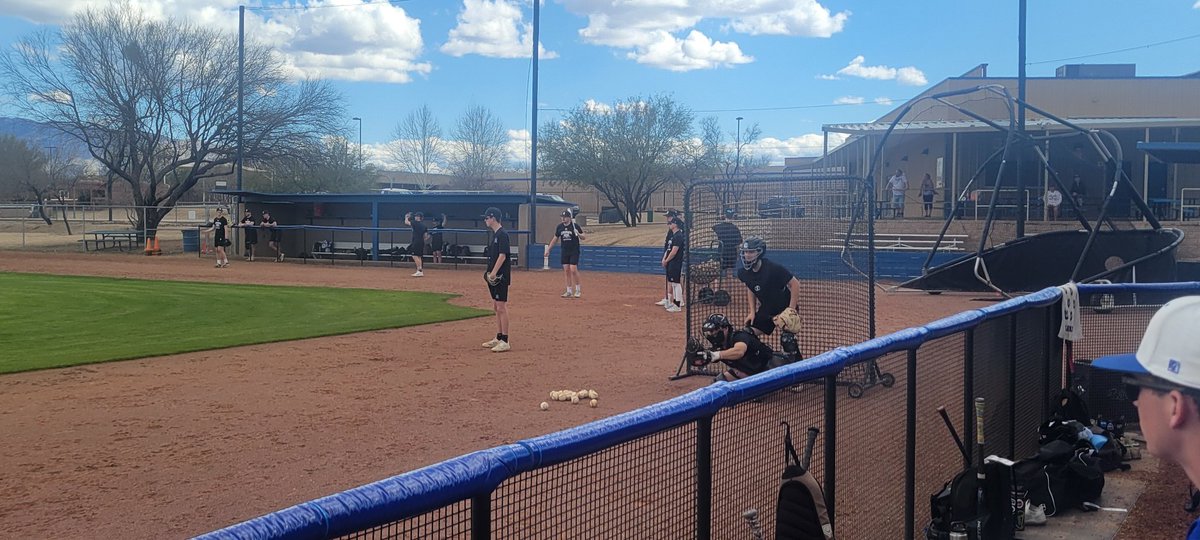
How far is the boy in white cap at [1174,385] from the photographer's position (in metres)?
1.76

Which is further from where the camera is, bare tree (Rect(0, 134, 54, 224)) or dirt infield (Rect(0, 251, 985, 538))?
bare tree (Rect(0, 134, 54, 224))

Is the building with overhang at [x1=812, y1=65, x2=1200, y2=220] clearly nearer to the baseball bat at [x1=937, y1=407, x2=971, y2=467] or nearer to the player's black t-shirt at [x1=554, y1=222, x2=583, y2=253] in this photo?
the player's black t-shirt at [x1=554, y1=222, x2=583, y2=253]

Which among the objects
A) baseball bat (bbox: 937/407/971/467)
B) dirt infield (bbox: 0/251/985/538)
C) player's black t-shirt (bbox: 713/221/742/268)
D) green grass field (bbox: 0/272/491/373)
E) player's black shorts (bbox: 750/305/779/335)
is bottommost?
dirt infield (bbox: 0/251/985/538)

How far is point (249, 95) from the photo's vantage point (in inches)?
1651

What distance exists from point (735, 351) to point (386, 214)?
26.9 meters

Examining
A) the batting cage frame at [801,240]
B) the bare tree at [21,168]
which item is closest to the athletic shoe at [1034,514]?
the batting cage frame at [801,240]

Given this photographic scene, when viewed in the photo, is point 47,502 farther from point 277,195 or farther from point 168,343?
point 277,195

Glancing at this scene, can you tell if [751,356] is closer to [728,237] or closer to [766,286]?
[766,286]

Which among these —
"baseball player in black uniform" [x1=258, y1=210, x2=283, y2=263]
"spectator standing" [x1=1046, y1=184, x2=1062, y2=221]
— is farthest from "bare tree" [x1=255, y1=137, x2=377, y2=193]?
"spectator standing" [x1=1046, y1=184, x2=1062, y2=221]

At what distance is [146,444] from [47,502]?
4.61 ft

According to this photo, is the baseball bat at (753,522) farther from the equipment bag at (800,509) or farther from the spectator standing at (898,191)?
the spectator standing at (898,191)

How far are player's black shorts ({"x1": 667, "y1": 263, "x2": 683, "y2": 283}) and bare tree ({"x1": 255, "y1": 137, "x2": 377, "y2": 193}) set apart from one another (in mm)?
30920

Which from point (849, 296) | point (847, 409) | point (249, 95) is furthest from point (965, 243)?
point (249, 95)

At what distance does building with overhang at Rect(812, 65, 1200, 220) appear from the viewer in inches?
1117
